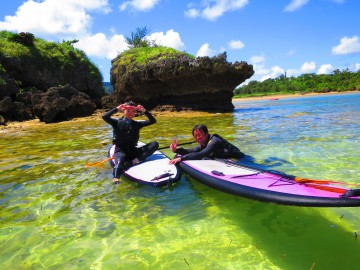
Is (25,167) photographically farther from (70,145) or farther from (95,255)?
(95,255)

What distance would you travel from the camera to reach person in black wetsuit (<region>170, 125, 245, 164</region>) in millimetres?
5918

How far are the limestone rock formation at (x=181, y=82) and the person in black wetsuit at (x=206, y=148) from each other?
47.6 ft

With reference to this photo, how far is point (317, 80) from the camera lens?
73.9 meters

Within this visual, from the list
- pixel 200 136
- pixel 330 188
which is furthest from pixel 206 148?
pixel 330 188

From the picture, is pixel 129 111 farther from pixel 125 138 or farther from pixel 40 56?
pixel 40 56

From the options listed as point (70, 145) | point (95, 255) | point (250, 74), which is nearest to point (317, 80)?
point (250, 74)

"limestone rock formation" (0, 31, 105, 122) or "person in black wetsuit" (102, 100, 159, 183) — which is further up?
"limestone rock formation" (0, 31, 105, 122)

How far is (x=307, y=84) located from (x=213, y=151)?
75.7 metres

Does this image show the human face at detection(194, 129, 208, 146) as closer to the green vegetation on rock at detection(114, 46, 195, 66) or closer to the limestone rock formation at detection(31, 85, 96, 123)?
the limestone rock formation at detection(31, 85, 96, 123)

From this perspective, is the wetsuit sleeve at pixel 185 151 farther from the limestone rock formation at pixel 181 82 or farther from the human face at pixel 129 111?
the limestone rock formation at pixel 181 82

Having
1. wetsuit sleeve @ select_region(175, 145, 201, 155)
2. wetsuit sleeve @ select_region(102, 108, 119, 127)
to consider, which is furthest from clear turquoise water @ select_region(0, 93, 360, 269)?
wetsuit sleeve @ select_region(102, 108, 119, 127)

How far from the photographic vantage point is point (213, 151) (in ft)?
19.7

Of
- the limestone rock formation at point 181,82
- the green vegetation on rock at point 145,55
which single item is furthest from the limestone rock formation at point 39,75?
the green vegetation on rock at point 145,55

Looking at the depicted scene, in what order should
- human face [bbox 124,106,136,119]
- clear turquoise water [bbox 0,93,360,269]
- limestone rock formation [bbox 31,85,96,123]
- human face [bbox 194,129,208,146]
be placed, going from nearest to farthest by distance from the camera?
clear turquoise water [bbox 0,93,360,269]
human face [bbox 194,129,208,146]
human face [bbox 124,106,136,119]
limestone rock formation [bbox 31,85,96,123]
